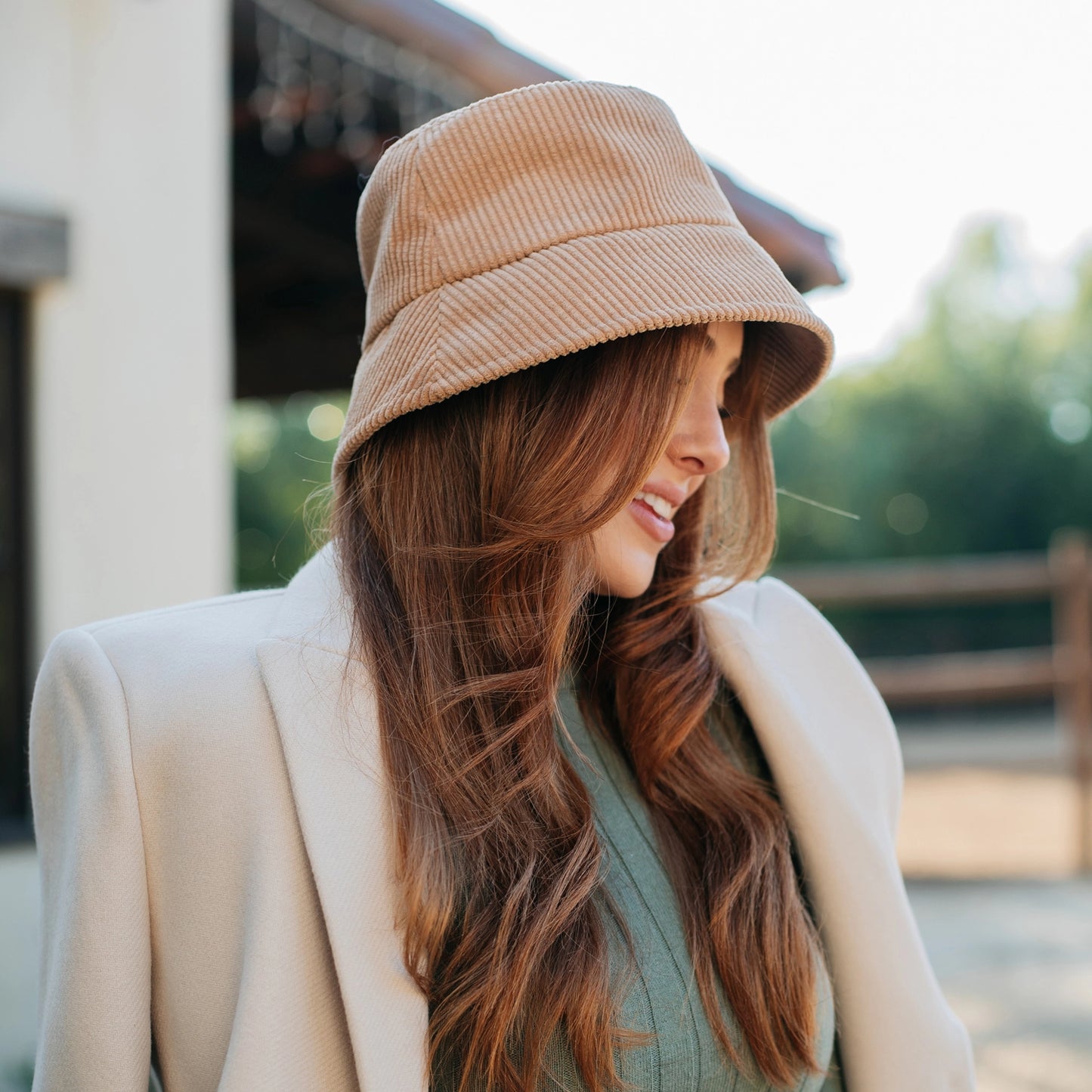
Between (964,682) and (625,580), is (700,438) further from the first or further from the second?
(964,682)

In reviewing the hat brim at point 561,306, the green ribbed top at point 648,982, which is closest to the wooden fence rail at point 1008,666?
the green ribbed top at point 648,982

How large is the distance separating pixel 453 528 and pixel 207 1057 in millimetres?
585

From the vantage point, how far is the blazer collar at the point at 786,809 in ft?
3.62

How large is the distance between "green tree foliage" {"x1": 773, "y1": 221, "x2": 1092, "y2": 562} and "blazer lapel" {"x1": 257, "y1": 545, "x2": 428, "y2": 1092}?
15.6 metres

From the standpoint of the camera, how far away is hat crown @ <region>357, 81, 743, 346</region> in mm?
1212

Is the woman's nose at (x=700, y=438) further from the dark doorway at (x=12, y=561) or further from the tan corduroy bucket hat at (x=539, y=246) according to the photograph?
the dark doorway at (x=12, y=561)

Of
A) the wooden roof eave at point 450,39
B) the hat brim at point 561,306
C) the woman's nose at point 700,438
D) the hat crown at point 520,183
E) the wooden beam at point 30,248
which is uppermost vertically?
the wooden roof eave at point 450,39

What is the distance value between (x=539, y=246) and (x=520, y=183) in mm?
79

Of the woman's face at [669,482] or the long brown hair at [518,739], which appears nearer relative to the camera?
the long brown hair at [518,739]

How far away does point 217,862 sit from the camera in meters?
1.13

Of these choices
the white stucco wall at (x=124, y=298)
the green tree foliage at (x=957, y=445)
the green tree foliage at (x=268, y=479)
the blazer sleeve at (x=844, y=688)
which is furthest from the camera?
the green tree foliage at (x=268, y=479)

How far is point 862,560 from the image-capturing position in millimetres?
16922

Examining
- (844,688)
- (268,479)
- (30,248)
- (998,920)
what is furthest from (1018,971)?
(268,479)

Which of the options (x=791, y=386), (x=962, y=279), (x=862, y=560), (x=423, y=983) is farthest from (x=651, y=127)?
(x=962, y=279)
